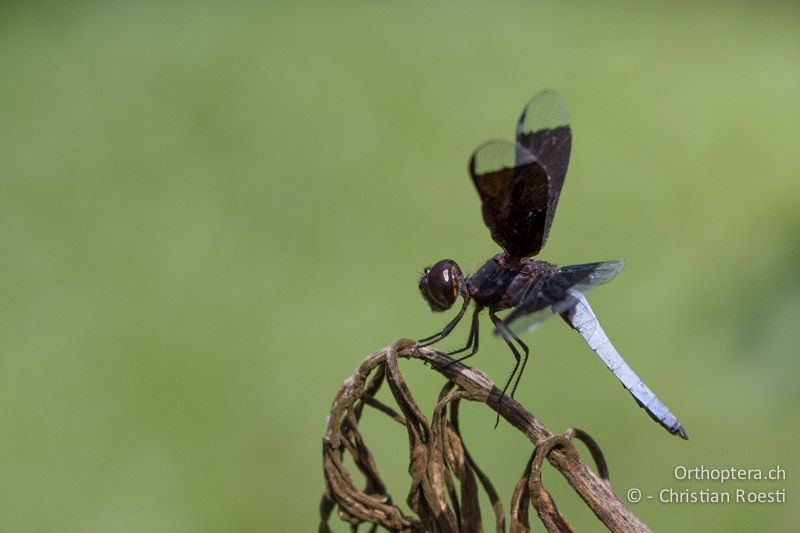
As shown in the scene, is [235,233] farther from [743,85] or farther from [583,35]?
[743,85]

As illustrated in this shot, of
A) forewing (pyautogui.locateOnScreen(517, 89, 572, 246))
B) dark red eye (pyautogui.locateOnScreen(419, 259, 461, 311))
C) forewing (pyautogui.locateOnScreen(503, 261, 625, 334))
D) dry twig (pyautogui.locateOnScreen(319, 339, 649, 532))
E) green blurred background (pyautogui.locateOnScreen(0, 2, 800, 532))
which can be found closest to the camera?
dry twig (pyautogui.locateOnScreen(319, 339, 649, 532))

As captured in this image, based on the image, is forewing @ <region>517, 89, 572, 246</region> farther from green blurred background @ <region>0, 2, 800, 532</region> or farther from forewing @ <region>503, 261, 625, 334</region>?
green blurred background @ <region>0, 2, 800, 532</region>

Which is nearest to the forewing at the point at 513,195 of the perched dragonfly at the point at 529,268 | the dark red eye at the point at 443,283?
the perched dragonfly at the point at 529,268

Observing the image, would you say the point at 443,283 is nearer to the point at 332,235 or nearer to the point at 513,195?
the point at 513,195

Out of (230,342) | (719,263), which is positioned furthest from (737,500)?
(230,342)

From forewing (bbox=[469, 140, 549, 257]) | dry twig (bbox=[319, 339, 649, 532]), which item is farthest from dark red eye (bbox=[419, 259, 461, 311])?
dry twig (bbox=[319, 339, 649, 532])

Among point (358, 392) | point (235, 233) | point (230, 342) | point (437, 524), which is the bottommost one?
point (437, 524)
